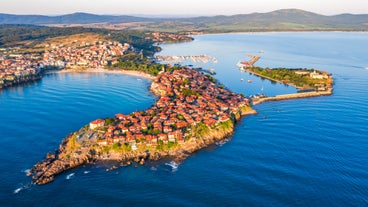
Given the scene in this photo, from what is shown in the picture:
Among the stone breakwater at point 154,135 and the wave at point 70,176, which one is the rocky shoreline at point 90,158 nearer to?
the stone breakwater at point 154,135

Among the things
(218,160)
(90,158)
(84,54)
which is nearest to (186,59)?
(84,54)

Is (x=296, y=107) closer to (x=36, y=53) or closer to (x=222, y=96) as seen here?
(x=222, y=96)

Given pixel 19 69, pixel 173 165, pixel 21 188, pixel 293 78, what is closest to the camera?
pixel 21 188

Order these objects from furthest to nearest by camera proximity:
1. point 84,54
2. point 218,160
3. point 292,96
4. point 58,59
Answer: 1. point 84,54
2. point 58,59
3. point 292,96
4. point 218,160

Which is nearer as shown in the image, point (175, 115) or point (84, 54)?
point (175, 115)

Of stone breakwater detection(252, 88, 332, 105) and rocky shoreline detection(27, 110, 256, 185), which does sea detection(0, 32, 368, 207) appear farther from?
stone breakwater detection(252, 88, 332, 105)

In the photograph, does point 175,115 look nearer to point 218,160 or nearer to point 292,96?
point 218,160

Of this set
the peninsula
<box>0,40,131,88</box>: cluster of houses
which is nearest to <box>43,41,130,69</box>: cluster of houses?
<box>0,40,131,88</box>: cluster of houses
